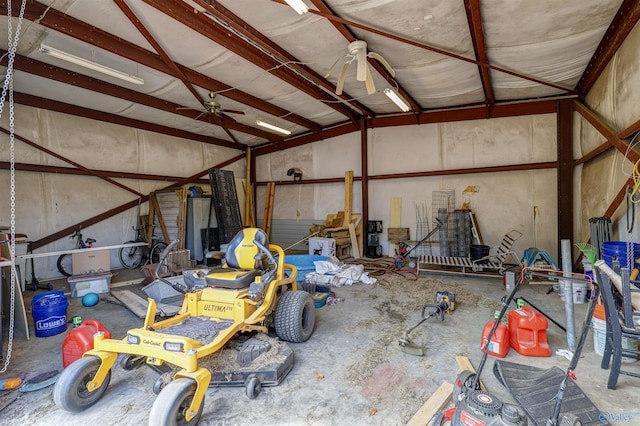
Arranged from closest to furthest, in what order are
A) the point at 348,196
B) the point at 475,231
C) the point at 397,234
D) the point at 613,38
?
1. the point at 613,38
2. the point at 475,231
3. the point at 397,234
4. the point at 348,196

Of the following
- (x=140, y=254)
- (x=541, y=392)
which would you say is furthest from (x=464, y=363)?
(x=140, y=254)

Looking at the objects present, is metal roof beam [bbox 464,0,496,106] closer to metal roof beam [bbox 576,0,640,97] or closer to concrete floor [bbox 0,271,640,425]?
metal roof beam [bbox 576,0,640,97]

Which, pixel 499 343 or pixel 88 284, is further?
pixel 88 284

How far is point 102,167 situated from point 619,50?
925 cm

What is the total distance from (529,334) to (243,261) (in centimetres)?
272

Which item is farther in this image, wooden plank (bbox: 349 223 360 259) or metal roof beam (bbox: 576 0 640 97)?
wooden plank (bbox: 349 223 360 259)

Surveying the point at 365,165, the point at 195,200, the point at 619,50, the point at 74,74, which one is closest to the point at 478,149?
the point at 365,165

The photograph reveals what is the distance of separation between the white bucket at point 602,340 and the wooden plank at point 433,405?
146cm

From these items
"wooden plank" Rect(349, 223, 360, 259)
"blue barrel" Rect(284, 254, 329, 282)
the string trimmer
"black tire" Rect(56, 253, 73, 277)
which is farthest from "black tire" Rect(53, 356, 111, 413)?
"wooden plank" Rect(349, 223, 360, 259)

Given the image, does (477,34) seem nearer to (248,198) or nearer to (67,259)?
(248,198)

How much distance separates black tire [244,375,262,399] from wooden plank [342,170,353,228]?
6.21 metres

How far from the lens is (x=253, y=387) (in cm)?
212

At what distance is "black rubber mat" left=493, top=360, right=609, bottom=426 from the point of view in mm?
1878

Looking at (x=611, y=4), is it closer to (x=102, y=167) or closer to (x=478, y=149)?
(x=478, y=149)
